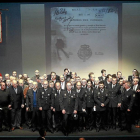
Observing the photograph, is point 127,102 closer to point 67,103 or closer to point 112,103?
point 112,103

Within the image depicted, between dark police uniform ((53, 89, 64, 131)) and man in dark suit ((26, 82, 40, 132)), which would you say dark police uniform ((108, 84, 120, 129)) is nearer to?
dark police uniform ((53, 89, 64, 131))

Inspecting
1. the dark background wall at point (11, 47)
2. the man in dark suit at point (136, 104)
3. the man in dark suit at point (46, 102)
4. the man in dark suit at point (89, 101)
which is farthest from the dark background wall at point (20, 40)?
the man in dark suit at point (89, 101)

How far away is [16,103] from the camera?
6.84 metres

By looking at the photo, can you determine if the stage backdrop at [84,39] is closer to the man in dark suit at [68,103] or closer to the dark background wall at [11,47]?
the dark background wall at [11,47]

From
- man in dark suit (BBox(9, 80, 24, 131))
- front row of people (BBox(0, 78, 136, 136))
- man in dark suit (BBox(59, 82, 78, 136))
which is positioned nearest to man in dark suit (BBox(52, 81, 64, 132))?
front row of people (BBox(0, 78, 136, 136))

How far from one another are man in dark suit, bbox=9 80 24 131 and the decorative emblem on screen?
4.14 meters

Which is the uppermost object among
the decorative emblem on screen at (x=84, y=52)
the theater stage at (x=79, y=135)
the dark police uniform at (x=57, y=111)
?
the decorative emblem on screen at (x=84, y=52)

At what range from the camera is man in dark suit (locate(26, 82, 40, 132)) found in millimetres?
6711

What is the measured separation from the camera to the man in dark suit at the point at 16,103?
6836 millimetres

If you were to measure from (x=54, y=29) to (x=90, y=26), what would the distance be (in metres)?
1.41

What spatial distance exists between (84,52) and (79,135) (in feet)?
15.2

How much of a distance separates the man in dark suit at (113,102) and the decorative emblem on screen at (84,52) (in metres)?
3.57

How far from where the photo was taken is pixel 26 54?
10508 millimetres

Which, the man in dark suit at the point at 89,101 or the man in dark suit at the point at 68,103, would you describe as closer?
the man in dark suit at the point at 68,103
